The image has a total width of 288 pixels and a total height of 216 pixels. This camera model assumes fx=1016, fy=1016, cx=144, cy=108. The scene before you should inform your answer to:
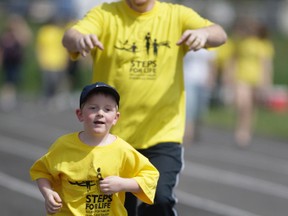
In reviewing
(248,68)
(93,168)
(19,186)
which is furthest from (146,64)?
(248,68)

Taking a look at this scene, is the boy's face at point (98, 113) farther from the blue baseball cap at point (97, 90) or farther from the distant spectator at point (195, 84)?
the distant spectator at point (195, 84)

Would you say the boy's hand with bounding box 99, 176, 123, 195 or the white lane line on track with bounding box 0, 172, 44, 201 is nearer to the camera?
the boy's hand with bounding box 99, 176, 123, 195

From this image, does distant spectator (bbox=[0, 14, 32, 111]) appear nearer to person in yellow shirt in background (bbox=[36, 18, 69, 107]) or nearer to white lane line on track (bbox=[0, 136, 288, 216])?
person in yellow shirt in background (bbox=[36, 18, 69, 107])

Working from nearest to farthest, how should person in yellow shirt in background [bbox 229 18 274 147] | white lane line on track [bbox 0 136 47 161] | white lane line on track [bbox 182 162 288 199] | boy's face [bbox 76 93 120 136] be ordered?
boy's face [bbox 76 93 120 136] < white lane line on track [bbox 182 162 288 199] < white lane line on track [bbox 0 136 47 161] < person in yellow shirt in background [bbox 229 18 274 147]

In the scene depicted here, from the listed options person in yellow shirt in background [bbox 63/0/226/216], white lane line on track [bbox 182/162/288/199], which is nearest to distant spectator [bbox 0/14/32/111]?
white lane line on track [bbox 182/162/288/199]

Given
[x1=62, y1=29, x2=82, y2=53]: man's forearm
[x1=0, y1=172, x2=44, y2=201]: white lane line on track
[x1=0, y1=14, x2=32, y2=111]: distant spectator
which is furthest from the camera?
[x1=0, y1=14, x2=32, y2=111]: distant spectator

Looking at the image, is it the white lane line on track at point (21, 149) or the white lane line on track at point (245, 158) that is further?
the white lane line on track at point (21, 149)

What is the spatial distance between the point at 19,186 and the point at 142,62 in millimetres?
5078

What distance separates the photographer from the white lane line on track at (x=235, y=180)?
39.9 ft

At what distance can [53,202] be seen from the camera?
5922 millimetres

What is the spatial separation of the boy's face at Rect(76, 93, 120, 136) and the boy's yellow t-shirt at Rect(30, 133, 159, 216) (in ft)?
0.49

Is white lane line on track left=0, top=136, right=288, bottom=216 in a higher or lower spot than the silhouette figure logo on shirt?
lower

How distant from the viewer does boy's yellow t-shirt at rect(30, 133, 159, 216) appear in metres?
5.98

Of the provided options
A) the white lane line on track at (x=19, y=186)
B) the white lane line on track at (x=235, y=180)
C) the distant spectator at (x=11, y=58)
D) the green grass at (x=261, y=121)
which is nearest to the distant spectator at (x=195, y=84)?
Result: the green grass at (x=261, y=121)
